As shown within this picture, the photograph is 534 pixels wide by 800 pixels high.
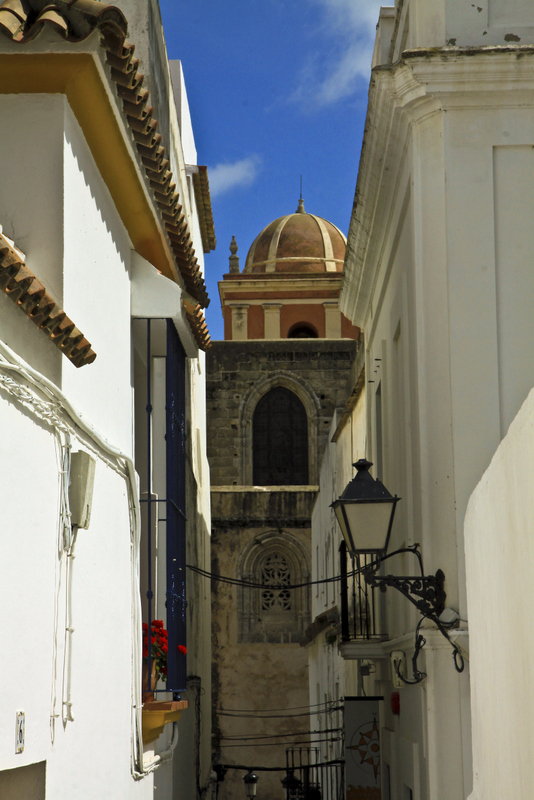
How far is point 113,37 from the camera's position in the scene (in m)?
5.16

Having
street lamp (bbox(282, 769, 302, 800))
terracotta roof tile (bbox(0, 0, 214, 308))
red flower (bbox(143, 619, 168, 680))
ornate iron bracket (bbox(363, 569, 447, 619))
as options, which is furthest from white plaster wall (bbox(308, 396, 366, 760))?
terracotta roof tile (bbox(0, 0, 214, 308))

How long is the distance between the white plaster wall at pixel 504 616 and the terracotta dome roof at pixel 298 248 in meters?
27.8

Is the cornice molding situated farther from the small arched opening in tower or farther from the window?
the small arched opening in tower

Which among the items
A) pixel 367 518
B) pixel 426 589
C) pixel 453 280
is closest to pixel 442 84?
pixel 453 280

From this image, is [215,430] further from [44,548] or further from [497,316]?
[44,548]

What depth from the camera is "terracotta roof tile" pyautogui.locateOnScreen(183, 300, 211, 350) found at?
840 centimetres

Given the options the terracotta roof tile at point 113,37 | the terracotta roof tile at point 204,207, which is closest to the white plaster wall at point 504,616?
the terracotta roof tile at point 113,37

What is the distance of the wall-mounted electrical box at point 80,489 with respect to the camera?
510cm

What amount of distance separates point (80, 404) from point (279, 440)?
79.6 feet

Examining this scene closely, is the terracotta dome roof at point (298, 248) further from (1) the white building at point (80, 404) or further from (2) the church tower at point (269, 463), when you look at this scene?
(1) the white building at point (80, 404)

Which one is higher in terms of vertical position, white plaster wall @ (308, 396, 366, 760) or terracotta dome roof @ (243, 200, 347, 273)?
terracotta dome roof @ (243, 200, 347, 273)

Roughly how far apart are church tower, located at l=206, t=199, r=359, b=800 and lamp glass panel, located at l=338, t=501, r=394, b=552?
1284 cm

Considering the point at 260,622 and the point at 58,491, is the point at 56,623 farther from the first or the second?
the point at 260,622

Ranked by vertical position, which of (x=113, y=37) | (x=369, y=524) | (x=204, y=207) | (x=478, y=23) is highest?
(x=204, y=207)
